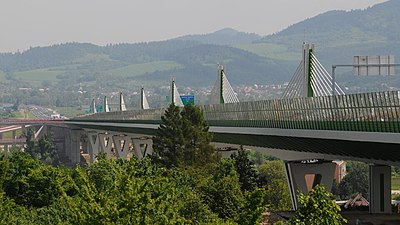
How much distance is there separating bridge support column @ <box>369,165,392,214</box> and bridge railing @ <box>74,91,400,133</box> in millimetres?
3808

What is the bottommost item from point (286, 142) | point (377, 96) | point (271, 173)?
point (271, 173)

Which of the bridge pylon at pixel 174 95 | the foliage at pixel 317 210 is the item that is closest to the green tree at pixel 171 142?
the bridge pylon at pixel 174 95

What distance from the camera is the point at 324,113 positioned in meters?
46.0

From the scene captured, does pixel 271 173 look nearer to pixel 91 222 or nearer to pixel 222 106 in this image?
pixel 222 106

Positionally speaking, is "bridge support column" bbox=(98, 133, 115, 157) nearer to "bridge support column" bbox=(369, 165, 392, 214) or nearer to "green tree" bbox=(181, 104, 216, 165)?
"green tree" bbox=(181, 104, 216, 165)

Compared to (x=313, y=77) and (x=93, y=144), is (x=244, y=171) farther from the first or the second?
(x=93, y=144)

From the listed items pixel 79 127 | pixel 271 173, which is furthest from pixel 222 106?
pixel 79 127

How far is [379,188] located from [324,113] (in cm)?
509

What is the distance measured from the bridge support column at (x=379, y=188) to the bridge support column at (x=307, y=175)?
A: 344 cm

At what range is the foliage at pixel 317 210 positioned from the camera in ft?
68.5

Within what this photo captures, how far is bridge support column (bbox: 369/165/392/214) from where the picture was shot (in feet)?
153

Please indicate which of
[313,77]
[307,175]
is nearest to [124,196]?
[307,175]

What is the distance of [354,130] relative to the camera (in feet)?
135

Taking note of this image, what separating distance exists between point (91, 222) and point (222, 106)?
163 ft
